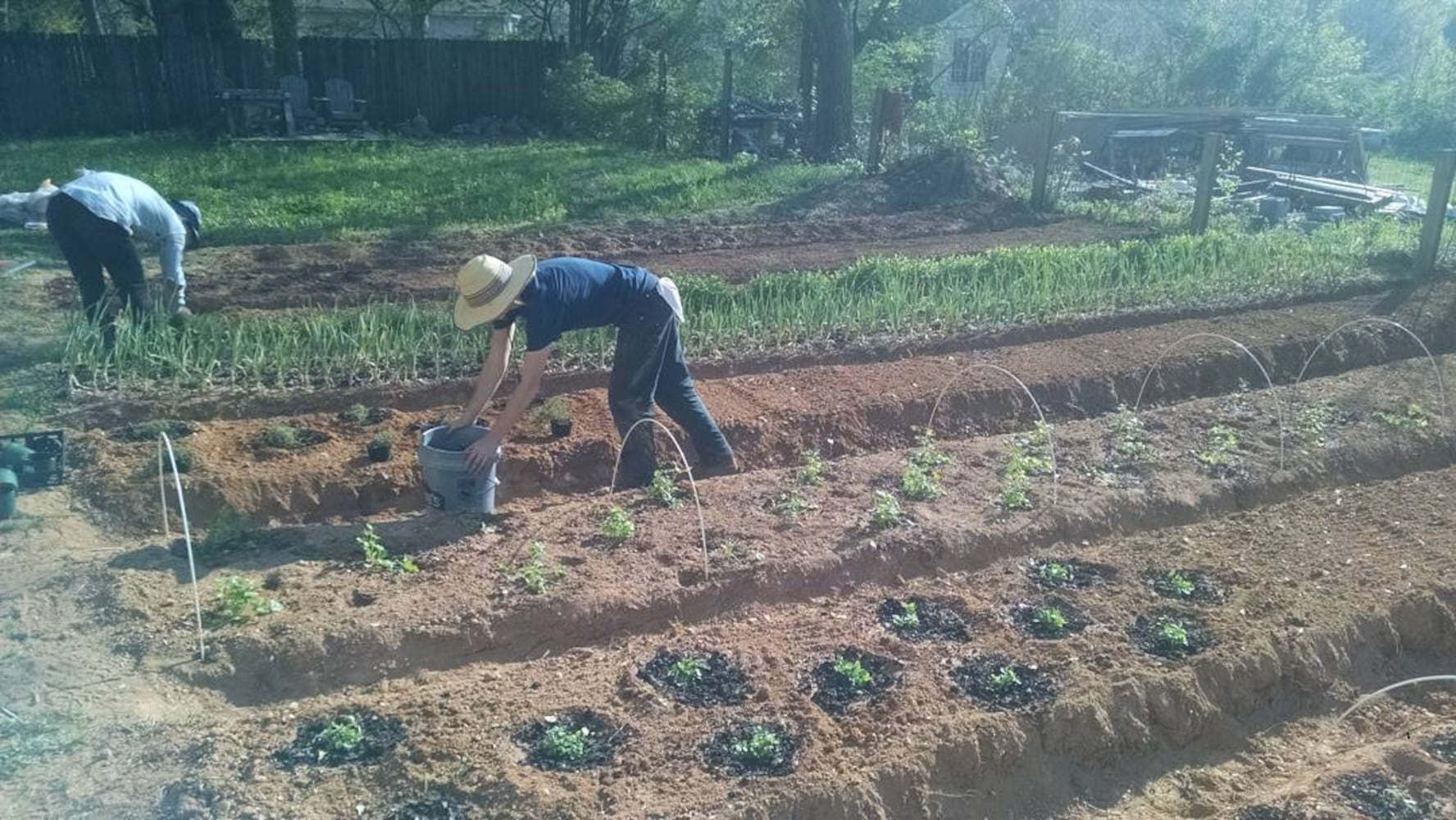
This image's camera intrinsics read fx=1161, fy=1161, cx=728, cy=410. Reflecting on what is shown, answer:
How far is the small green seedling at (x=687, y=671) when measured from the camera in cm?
420

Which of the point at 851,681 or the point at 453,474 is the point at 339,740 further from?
the point at 851,681

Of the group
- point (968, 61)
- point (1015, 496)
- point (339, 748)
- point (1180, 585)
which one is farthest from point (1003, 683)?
point (968, 61)

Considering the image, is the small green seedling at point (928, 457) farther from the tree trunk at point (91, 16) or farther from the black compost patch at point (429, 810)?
the tree trunk at point (91, 16)

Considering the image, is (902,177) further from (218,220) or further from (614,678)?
(614,678)

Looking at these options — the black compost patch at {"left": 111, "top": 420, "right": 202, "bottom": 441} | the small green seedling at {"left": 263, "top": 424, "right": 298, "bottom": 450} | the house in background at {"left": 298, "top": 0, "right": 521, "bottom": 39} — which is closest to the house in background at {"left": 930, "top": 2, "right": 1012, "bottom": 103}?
the house in background at {"left": 298, "top": 0, "right": 521, "bottom": 39}

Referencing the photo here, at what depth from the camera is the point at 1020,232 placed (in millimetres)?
Result: 12844

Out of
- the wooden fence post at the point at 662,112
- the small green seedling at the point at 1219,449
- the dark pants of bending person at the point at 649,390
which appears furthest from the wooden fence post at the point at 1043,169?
the dark pants of bending person at the point at 649,390

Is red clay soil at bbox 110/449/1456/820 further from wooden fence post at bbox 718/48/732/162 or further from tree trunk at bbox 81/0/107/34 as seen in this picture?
tree trunk at bbox 81/0/107/34

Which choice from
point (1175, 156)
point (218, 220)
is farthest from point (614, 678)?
point (1175, 156)

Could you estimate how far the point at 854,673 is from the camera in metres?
4.20

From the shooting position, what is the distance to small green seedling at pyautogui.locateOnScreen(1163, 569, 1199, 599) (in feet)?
16.1

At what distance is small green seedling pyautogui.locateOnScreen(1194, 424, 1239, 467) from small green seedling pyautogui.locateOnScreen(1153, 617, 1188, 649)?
69.8 inches

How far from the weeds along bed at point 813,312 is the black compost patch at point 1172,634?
3.77m

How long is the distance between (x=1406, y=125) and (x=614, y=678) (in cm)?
2929
